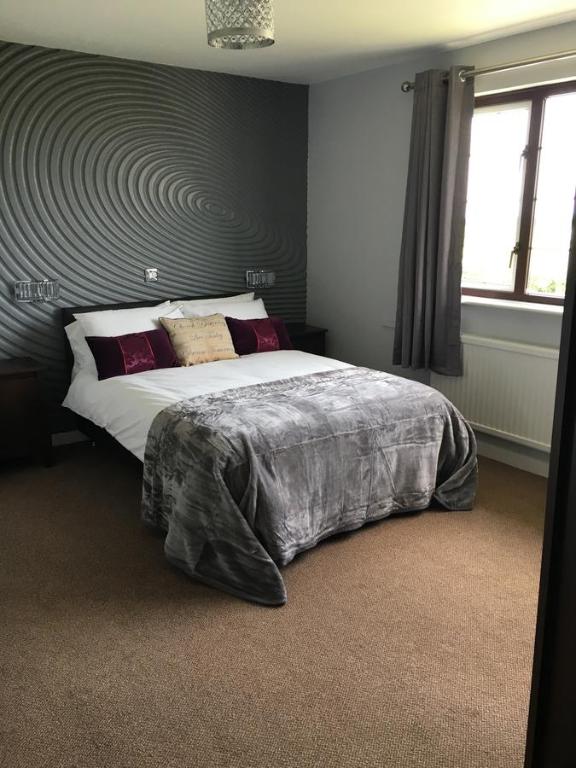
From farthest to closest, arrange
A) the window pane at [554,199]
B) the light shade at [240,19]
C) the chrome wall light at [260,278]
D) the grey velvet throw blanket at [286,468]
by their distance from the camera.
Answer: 1. the chrome wall light at [260,278]
2. the window pane at [554,199]
3. the grey velvet throw blanket at [286,468]
4. the light shade at [240,19]

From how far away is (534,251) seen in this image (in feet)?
12.7

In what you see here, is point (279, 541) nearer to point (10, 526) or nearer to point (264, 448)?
point (264, 448)

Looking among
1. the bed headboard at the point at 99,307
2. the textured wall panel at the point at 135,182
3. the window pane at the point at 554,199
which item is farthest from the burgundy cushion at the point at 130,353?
the window pane at the point at 554,199

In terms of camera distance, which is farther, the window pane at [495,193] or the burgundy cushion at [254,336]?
the burgundy cushion at [254,336]

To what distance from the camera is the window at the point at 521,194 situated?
3682mm

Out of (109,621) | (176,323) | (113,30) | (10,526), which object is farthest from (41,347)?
(109,621)

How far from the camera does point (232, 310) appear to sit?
14.8ft

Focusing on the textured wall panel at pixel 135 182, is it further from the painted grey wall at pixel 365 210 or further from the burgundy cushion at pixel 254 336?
the burgundy cushion at pixel 254 336

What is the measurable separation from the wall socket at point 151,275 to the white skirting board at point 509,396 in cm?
204

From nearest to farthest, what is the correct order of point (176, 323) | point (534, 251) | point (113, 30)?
1. point (113, 30)
2. point (534, 251)
3. point (176, 323)

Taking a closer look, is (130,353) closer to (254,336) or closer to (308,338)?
(254,336)

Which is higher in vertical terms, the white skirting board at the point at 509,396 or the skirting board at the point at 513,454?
the white skirting board at the point at 509,396

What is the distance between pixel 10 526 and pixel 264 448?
1384mm

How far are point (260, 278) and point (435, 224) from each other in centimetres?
148
